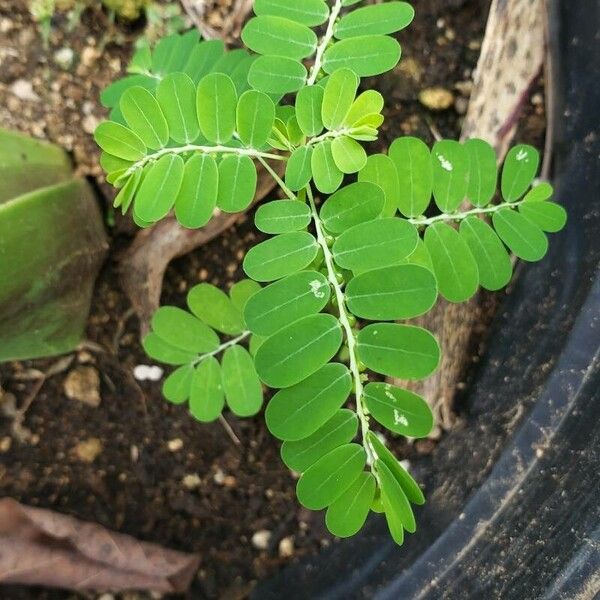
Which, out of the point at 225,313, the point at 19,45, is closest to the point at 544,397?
the point at 225,313

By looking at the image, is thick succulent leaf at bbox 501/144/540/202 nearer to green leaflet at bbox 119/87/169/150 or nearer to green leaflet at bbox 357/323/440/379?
green leaflet at bbox 357/323/440/379


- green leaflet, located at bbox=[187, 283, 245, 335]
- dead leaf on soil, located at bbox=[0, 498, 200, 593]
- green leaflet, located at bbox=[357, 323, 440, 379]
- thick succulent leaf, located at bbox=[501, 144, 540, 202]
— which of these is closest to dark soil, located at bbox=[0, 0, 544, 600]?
dead leaf on soil, located at bbox=[0, 498, 200, 593]

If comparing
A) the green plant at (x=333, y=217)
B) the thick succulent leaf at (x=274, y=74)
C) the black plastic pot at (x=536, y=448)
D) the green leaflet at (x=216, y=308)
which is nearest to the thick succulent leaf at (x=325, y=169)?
the green plant at (x=333, y=217)

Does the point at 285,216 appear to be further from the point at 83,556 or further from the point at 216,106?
the point at 83,556

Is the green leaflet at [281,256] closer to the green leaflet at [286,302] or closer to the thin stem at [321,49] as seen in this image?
the green leaflet at [286,302]

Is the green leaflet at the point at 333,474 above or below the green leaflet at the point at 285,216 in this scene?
below
